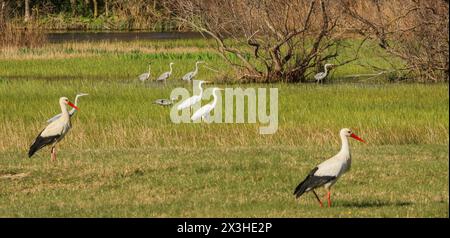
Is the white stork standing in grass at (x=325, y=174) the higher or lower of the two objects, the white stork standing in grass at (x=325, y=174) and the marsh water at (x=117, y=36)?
the lower

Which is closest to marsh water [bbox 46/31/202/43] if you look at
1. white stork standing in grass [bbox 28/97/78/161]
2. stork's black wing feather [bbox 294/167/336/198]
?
white stork standing in grass [bbox 28/97/78/161]

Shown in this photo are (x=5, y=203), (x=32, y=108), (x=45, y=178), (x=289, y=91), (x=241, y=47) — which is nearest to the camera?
(x=5, y=203)

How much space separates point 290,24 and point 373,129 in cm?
1306

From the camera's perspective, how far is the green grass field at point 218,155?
1316 cm

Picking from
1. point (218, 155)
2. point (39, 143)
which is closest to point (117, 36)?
point (39, 143)

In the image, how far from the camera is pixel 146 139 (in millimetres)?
20078

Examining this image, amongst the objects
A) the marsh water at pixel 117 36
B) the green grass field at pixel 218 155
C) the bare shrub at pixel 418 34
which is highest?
the marsh water at pixel 117 36

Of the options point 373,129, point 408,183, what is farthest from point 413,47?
point 408,183

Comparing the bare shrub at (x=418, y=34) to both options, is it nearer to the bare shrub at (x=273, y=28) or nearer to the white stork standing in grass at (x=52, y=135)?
the bare shrub at (x=273, y=28)

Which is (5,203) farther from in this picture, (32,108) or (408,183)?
(32,108)

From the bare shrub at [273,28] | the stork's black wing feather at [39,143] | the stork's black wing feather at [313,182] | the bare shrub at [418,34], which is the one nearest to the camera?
the stork's black wing feather at [313,182]

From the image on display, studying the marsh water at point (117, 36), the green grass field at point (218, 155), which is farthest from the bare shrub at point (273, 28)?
the marsh water at point (117, 36)

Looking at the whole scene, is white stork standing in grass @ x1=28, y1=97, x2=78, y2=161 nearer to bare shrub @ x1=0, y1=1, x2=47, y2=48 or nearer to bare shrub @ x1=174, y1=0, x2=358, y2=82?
bare shrub @ x1=174, y1=0, x2=358, y2=82

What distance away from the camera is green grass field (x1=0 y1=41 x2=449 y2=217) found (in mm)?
13164
